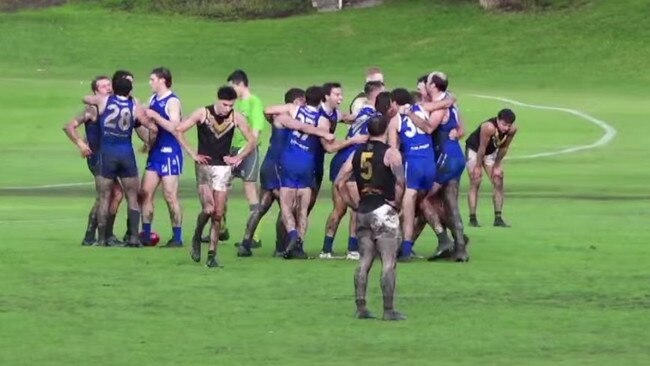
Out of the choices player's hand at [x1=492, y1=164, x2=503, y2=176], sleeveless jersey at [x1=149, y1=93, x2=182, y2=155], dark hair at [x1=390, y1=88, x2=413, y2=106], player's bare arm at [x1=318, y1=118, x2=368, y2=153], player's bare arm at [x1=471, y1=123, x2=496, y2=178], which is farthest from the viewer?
player's hand at [x1=492, y1=164, x2=503, y2=176]

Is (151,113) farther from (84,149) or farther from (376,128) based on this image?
(376,128)

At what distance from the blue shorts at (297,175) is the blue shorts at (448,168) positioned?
1.39 metres

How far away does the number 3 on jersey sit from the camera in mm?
16155

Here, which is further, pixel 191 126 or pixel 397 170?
pixel 191 126

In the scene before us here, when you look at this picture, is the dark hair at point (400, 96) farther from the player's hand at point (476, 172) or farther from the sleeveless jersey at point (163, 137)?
the player's hand at point (476, 172)

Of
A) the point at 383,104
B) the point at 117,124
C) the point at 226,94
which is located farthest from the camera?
the point at 117,124

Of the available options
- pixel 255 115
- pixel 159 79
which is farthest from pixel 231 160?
pixel 255 115

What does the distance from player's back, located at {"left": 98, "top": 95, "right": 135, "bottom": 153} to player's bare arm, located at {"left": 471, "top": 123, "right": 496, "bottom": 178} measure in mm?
5619

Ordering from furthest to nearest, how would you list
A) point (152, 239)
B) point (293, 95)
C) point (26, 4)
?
point (26, 4) → point (152, 239) → point (293, 95)

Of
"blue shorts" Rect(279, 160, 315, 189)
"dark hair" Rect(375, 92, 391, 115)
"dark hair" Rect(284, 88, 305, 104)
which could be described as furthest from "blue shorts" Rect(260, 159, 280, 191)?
"dark hair" Rect(375, 92, 391, 115)

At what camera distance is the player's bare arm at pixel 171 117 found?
21391 mm

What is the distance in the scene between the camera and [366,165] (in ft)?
53.1

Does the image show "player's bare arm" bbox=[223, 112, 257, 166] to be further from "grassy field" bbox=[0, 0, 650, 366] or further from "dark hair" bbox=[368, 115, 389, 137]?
"dark hair" bbox=[368, 115, 389, 137]

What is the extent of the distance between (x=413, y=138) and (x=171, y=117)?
2.95 metres
